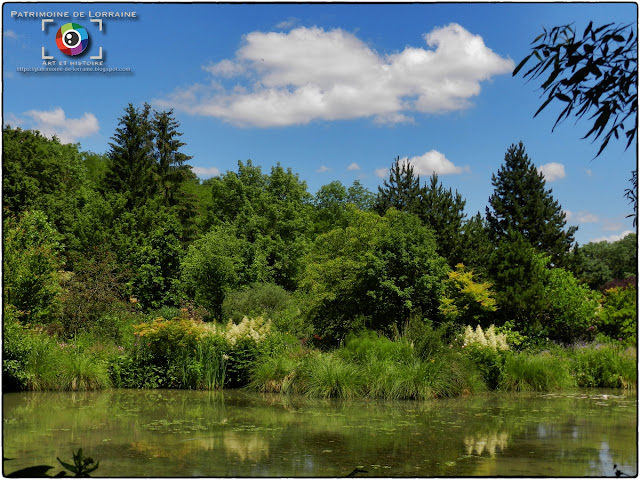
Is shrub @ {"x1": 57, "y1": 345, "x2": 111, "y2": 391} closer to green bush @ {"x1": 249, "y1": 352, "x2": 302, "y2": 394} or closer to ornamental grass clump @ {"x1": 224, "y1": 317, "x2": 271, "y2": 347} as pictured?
ornamental grass clump @ {"x1": 224, "y1": 317, "x2": 271, "y2": 347}

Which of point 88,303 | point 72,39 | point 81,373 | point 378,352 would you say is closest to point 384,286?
point 378,352

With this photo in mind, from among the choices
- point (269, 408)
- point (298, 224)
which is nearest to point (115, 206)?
point (298, 224)

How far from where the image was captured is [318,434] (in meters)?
8.98

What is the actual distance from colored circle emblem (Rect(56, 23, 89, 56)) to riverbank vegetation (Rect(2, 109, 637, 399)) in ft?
22.8

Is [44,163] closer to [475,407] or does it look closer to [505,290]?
[505,290]

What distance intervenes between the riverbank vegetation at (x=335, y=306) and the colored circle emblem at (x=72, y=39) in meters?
6.94

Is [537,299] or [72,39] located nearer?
[72,39]

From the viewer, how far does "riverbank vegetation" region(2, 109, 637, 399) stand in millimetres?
13320

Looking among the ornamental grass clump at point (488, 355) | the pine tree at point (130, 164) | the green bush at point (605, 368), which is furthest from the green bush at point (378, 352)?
the pine tree at point (130, 164)

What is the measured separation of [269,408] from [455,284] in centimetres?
822

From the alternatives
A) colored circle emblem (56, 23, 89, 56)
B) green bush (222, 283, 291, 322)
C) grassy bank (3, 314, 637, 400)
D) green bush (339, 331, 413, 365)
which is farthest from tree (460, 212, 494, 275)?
colored circle emblem (56, 23, 89, 56)

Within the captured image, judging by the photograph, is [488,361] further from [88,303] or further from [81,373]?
[88,303]

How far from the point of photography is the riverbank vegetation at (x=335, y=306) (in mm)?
13320

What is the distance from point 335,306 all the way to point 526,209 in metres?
14.8
